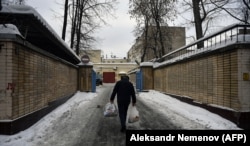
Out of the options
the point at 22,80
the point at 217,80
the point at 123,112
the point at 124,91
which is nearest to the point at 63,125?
the point at 22,80

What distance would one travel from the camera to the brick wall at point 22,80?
732cm

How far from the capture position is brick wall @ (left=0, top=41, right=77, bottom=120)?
24.0 ft

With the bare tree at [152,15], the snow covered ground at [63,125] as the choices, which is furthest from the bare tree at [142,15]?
the snow covered ground at [63,125]

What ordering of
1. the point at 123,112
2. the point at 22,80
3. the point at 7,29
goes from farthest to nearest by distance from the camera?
the point at 123,112 < the point at 22,80 < the point at 7,29

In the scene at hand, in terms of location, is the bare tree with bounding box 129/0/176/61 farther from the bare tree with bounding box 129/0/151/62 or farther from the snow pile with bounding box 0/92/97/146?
the snow pile with bounding box 0/92/97/146

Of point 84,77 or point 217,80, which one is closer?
point 217,80

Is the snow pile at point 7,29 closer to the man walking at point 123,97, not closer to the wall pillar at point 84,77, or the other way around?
the man walking at point 123,97

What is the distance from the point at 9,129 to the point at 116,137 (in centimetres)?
252

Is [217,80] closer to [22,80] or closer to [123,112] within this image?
[123,112]

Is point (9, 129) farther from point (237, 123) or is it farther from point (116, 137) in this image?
point (237, 123)

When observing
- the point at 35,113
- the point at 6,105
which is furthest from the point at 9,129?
the point at 35,113

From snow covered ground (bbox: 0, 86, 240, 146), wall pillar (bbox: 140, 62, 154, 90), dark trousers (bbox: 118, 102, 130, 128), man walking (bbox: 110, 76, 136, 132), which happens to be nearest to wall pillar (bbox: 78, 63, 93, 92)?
wall pillar (bbox: 140, 62, 154, 90)

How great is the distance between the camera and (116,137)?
7441 mm

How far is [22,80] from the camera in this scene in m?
8.16
